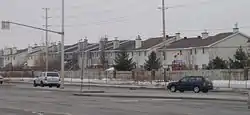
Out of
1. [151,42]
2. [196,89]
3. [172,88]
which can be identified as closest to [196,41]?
[151,42]

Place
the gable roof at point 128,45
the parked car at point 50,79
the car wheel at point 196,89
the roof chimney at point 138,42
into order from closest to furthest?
the car wheel at point 196,89
the parked car at point 50,79
the roof chimney at point 138,42
the gable roof at point 128,45

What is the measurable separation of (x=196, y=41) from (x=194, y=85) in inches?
2108

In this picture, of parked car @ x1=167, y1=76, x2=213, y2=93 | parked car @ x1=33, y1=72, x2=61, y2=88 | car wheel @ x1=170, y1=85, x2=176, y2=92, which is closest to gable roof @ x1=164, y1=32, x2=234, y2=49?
parked car @ x1=33, y1=72, x2=61, y2=88

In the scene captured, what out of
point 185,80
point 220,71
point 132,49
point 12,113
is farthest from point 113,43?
point 12,113

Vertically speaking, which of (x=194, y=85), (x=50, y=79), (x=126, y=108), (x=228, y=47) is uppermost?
(x=228, y=47)

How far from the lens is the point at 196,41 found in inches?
Answer: 3804

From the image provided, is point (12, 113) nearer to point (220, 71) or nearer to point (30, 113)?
point (30, 113)

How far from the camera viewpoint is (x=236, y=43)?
92.4 metres

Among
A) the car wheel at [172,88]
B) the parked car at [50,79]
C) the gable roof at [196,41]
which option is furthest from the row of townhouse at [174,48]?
the car wheel at [172,88]

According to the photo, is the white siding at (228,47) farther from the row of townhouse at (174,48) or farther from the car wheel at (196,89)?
the car wheel at (196,89)

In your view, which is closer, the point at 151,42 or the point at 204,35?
the point at 204,35

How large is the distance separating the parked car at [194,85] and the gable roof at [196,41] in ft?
154

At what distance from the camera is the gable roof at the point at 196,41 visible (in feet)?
303

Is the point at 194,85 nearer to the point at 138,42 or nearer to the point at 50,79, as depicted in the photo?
the point at 50,79
